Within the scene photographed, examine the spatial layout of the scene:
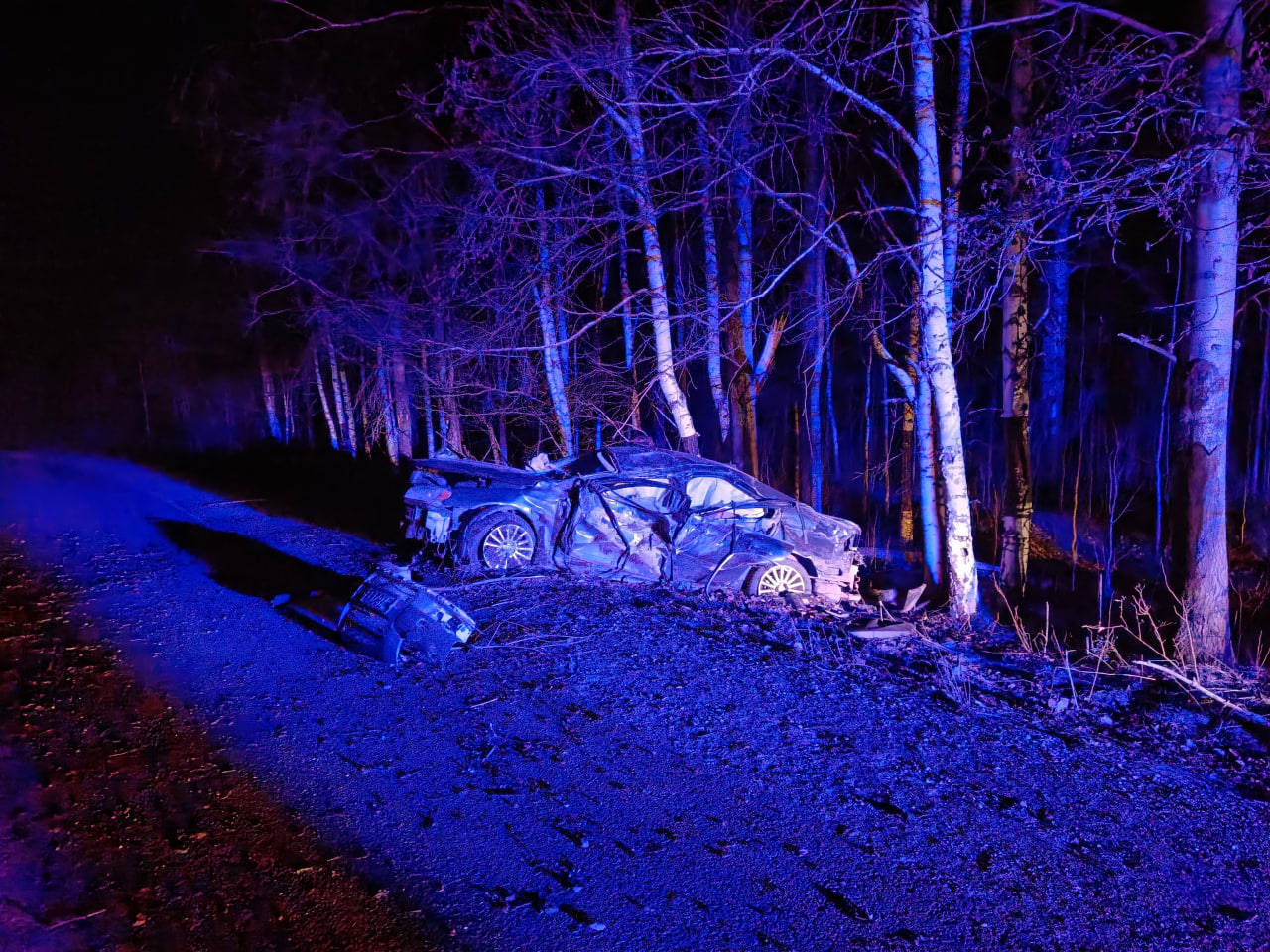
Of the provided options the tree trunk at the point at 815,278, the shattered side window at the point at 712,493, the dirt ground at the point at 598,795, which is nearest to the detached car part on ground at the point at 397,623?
the dirt ground at the point at 598,795

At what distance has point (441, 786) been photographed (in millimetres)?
4461

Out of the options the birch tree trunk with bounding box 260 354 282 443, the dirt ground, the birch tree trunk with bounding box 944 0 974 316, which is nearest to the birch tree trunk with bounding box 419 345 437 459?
the dirt ground

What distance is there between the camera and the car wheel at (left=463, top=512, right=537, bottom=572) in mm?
9445

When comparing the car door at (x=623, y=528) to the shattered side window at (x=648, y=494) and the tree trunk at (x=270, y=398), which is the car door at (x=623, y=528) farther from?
the tree trunk at (x=270, y=398)

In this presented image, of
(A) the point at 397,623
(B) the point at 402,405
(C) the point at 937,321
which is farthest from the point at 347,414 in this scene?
(C) the point at 937,321

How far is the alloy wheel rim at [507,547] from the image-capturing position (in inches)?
374

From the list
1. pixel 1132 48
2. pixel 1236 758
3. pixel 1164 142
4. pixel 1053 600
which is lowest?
pixel 1053 600

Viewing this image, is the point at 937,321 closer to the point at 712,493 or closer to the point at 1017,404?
the point at 712,493

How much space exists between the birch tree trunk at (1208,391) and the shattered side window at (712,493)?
465 cm

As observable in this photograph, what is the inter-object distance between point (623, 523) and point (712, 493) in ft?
4.09

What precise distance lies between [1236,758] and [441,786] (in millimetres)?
4976

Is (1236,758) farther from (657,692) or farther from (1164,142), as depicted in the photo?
(1164,142)

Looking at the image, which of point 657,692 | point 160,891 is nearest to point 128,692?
point 160,891

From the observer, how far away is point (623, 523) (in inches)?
385
